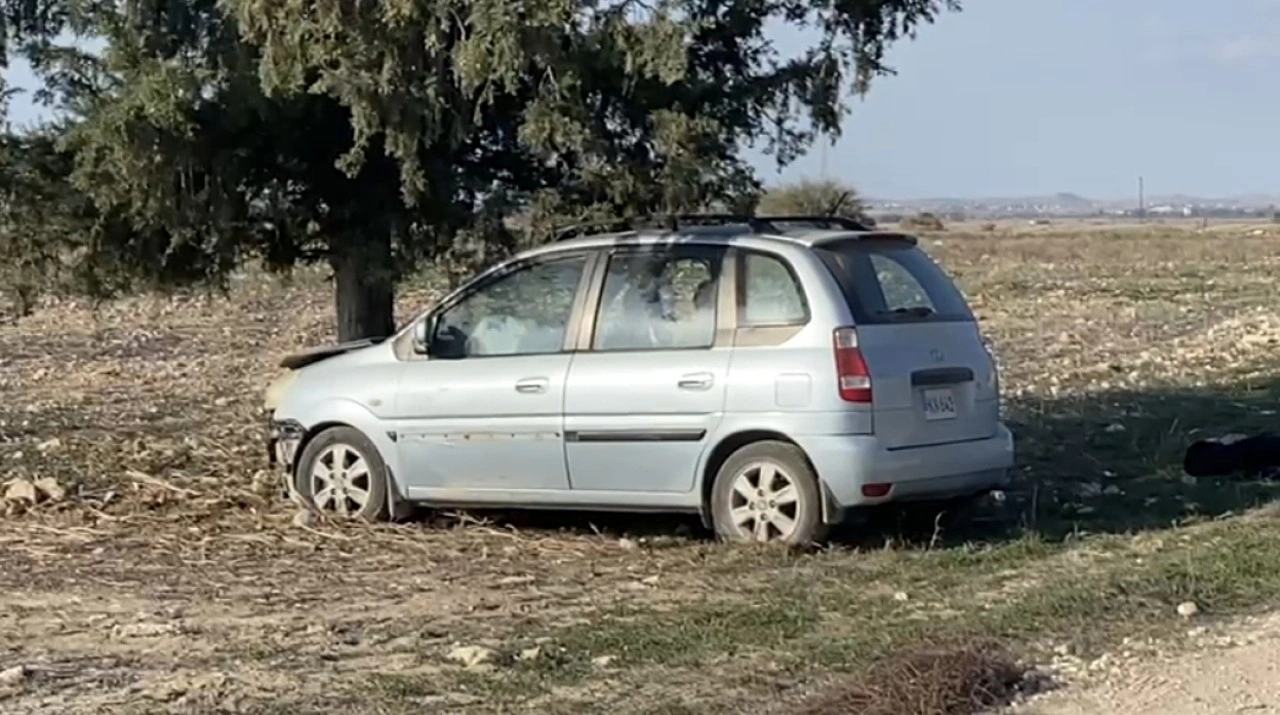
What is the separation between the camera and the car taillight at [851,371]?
32.3ft

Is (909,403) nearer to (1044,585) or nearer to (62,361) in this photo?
(1044,585)

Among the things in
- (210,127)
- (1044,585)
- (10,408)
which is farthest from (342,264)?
(10,408)

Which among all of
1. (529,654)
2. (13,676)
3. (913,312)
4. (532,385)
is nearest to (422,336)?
(532,385)

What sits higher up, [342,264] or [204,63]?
[204,63]

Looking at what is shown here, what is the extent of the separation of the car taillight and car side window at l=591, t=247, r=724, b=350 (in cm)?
74

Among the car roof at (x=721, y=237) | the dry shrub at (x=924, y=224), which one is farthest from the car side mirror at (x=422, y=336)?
the dry shrub at (x=924, y=224)

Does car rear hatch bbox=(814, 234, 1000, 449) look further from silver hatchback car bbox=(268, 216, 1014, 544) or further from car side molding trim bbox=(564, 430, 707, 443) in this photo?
car side molding trim bbox=(564, 430, 707, 443)

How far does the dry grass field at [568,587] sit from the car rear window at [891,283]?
111 cm

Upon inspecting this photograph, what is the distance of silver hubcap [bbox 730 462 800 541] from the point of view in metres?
10.1

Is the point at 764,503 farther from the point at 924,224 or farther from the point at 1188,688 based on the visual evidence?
the point at 924,224

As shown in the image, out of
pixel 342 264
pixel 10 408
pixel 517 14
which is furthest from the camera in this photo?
pixel 10 408

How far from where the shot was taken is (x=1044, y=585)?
9.12 meters

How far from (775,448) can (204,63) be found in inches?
168

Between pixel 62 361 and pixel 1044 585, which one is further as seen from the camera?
pixel 62 361
